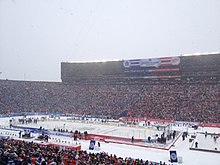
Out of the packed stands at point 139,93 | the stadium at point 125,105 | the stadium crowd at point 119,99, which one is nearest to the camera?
the stadium at point 125,105

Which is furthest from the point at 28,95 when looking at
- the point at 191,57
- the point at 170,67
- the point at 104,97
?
the point at 191,57

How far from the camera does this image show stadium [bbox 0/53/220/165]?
96.7 feet

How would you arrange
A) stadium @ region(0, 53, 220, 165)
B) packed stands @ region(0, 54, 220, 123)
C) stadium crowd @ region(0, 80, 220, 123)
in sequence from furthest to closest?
packed stands @ region(0, 54, 220, 123)
stadium crowd @ region(0, 80, 220, 123)
stadium @ region(0, 53, 220, 165)

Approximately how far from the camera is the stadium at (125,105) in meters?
29.5

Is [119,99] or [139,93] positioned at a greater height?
[139,93]

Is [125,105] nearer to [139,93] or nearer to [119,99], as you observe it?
[119,99]

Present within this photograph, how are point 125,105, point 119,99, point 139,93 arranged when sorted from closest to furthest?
point 125,105, point 119,99, point 139,93

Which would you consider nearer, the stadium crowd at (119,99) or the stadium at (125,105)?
the stadium at (125,105)

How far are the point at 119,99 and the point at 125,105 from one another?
4209 millimetres

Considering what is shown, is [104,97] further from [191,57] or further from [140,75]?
[191,57]

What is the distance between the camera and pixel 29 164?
11242mm

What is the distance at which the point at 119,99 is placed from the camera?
203ft

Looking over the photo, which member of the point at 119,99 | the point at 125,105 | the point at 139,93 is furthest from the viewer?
the point at 139,93

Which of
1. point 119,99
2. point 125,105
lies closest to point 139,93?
point 119,99
